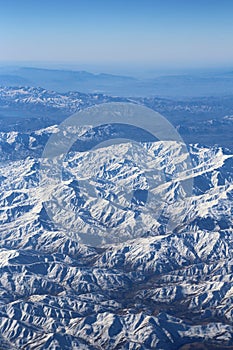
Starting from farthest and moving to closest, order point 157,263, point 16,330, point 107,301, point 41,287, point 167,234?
1. point 167,234
2. point 157,263
3. point 41,287
4. point 107,301
5. point 16,330

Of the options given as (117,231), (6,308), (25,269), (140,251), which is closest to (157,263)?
(140,251)

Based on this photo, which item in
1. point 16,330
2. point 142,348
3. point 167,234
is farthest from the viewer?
point 167,234

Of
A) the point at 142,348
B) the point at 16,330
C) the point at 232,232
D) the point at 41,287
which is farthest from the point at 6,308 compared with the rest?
the point at 232,232

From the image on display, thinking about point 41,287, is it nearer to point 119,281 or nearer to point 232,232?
point 119,281

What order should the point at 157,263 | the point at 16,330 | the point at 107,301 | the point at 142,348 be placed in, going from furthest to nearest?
the point at 157,263
the point at 107,301
the point at 16,330
the point at 142,348

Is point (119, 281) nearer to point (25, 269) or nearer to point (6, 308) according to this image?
point (25, 269)

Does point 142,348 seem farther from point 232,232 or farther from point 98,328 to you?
point 232,232

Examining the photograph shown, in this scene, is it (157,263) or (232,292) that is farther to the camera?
(157,263)

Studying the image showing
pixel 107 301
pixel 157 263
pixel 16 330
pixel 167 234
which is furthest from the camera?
pixel 167 234

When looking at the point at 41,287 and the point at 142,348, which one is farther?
the point at 41,287
